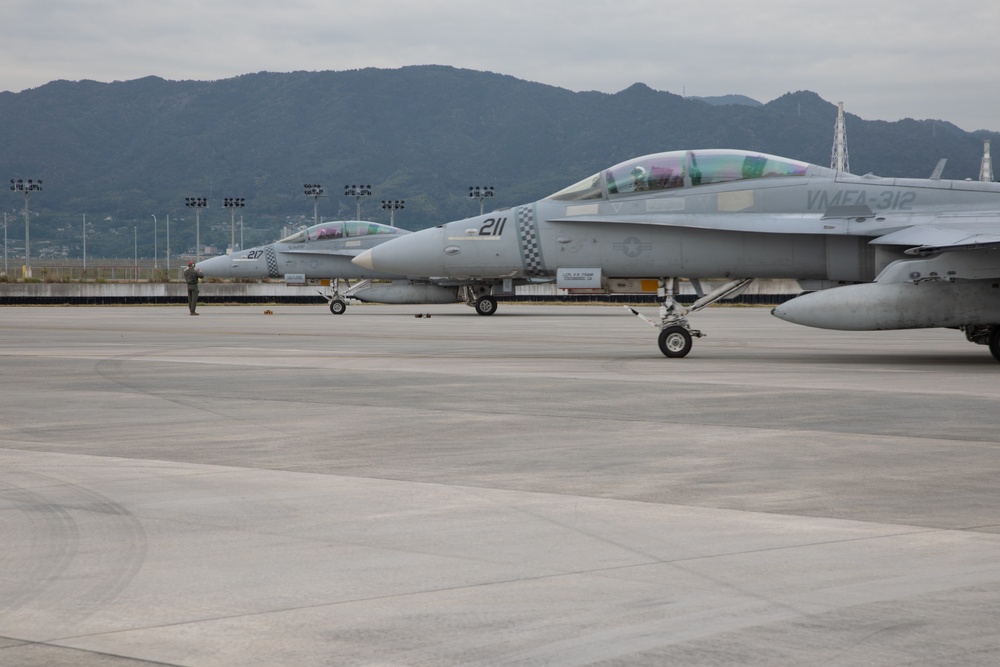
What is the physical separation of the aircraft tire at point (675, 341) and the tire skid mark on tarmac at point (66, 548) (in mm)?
12065

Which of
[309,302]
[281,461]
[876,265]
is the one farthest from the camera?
[309,302]

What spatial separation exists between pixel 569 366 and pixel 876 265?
4559 mm

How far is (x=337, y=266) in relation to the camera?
4172cm

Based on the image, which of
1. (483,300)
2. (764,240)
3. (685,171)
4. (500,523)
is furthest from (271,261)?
(500,523)


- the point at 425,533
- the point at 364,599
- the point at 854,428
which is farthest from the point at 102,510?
the point at 854,428

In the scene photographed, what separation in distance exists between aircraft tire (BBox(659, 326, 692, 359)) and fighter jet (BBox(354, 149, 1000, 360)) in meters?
0.02

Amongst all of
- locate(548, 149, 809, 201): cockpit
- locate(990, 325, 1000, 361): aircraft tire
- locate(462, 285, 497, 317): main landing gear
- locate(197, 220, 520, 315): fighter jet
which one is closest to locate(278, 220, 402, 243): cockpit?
locate(197, 220, 520, 315): fighter jet

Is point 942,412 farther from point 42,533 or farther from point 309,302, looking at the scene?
point 309,302

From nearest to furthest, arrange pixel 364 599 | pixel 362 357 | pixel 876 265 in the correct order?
pixel 364 599 < pixel 876 265 < pixel 362 357

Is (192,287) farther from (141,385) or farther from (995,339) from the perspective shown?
(995,339)

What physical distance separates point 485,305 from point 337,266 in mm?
6281

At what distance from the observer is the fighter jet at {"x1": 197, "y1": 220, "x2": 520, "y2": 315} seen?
1574 inches

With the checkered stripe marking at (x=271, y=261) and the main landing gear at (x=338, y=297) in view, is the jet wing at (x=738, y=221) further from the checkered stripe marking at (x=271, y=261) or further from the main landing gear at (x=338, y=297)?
the checkered stripe marking at (x=271, y=261)

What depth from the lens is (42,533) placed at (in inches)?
227
